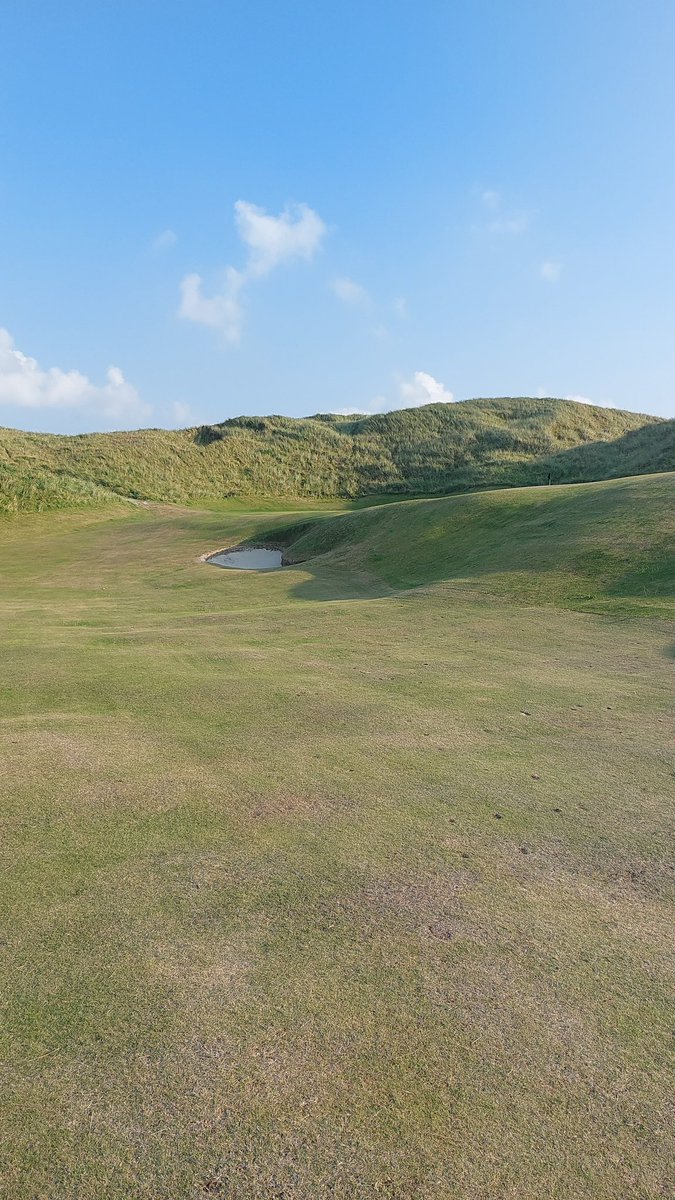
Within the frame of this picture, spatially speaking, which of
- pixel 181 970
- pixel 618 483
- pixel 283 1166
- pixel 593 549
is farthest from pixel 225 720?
pixel 618 483

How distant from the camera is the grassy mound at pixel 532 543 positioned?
19.1m

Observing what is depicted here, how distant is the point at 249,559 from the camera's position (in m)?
32.6

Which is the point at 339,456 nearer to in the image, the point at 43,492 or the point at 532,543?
the point at 43,492

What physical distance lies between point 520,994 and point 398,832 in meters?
2.04

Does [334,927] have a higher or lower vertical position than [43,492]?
lower

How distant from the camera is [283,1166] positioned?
3117 mm

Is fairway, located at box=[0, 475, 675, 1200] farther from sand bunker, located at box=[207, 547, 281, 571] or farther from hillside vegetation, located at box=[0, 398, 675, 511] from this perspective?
hillside vegetation, located at box=[0, 398, 675, 511]

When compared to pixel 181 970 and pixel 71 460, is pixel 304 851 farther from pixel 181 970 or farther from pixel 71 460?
pixel 71 460

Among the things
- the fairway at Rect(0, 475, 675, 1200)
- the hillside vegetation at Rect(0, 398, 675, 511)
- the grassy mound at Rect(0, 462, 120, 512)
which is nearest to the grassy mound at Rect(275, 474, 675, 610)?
the fairway at Rect(0, 475, 675, 1200)

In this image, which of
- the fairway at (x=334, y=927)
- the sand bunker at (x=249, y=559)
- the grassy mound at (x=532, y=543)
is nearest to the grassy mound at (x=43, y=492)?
the sand bunker at (x=249, y=559)

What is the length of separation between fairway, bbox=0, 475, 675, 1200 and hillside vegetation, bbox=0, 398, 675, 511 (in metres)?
43.6

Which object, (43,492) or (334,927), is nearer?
(334,927)

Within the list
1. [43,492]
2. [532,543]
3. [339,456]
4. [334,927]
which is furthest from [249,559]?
[339,456]

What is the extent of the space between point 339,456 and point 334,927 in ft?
227
